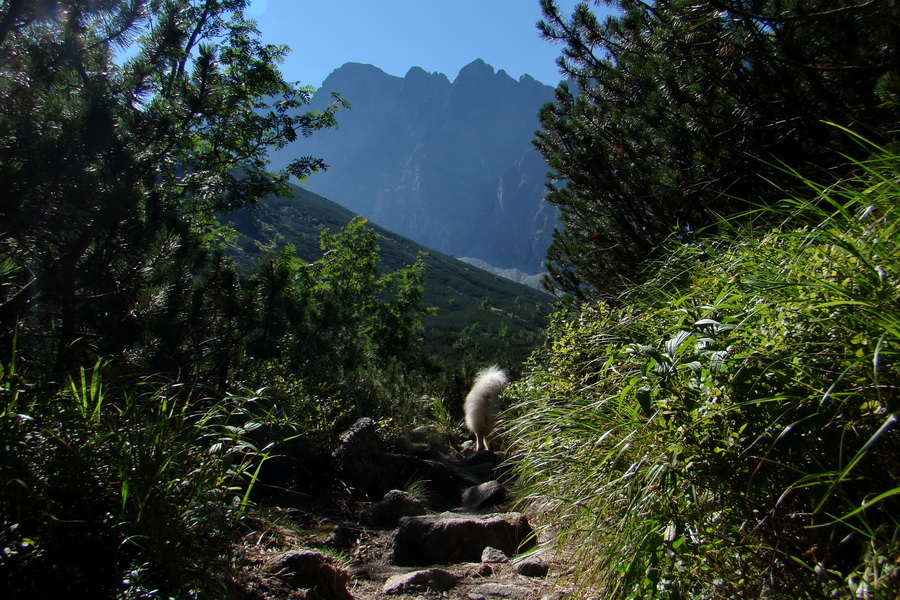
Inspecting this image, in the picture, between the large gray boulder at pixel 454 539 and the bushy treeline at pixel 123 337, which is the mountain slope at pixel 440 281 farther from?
the large gray boulder at pixel 454 539

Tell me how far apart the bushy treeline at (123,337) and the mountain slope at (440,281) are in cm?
5275

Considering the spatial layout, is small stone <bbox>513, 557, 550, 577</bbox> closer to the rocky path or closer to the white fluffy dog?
the rocky path

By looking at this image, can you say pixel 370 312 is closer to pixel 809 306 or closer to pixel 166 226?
pixel 166 226

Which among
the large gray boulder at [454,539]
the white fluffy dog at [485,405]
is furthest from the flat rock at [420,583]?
the white fluffy dog at [485,405]

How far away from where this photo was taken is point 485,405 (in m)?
8.74

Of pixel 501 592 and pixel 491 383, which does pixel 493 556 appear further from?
pixel 491 383

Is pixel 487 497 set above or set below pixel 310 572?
below

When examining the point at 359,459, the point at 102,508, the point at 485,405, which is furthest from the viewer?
the point at 485,405

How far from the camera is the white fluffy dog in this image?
342 inches

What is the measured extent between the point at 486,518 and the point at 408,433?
4.63 metres

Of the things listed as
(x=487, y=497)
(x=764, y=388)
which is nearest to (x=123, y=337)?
(x=487, y=497)

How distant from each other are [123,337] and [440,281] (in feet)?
410

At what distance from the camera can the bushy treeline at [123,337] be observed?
1923 millimetres

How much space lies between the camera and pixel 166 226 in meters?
4.36
